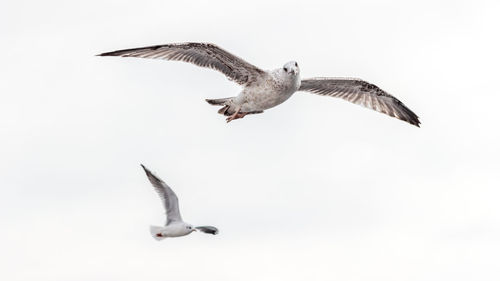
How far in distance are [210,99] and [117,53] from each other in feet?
12.6

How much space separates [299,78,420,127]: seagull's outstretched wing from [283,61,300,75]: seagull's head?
4.06m

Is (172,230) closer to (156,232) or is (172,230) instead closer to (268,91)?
(156,232)

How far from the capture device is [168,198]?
36438 millimetres

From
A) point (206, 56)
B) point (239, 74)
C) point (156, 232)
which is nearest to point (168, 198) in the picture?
point (156, 232)

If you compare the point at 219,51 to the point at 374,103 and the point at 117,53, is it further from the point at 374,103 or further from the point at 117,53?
the point at 374,103

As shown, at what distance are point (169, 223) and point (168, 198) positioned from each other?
870 mm

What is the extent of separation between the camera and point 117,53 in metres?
29.8

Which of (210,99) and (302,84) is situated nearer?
(210,99)

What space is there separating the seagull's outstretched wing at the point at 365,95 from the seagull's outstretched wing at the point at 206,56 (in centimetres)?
351

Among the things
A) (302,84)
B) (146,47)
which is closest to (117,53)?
(146,47)

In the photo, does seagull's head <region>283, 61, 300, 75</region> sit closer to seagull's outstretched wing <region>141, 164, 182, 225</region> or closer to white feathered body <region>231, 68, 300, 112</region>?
white feathered body <region>231, 68, 300, 112</region>

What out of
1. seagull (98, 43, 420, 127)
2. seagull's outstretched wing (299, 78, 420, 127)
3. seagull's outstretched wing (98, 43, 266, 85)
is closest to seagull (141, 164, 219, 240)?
seagull (98, 43, 420, 127)

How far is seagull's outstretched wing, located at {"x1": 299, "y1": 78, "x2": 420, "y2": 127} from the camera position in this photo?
3488cm

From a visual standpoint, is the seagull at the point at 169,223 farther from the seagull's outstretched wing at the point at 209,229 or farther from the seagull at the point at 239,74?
the seagull at the point at 239,74
